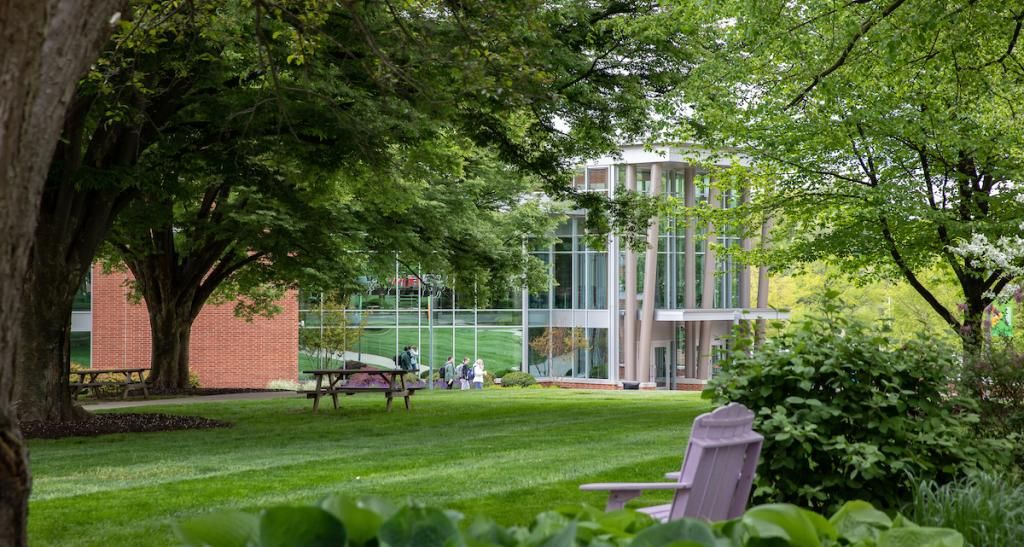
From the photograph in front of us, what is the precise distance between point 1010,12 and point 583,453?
703 centimetres

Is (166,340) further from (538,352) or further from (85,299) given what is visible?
(538,352)

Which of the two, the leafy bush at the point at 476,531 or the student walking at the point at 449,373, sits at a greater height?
the leafy bush at the point at 476,531

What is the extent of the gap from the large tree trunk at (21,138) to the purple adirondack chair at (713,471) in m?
2.78

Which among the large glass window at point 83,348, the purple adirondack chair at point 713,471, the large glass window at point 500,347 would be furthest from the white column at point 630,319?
the purple adirondack chair at point 713,471

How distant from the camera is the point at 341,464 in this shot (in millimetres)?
11891

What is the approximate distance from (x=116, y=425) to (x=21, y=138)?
14.8 m

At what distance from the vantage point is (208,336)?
40.8 m

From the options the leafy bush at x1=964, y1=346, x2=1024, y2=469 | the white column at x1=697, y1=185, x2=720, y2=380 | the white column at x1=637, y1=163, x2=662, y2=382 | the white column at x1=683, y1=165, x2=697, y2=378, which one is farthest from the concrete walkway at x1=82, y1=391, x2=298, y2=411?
the white column at x1=697, y1=185, x2=720, y2=380

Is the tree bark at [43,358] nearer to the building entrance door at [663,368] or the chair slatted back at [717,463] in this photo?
the chair slatted back at [717,463]

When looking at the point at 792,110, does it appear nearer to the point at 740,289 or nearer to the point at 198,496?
the point at 198,496

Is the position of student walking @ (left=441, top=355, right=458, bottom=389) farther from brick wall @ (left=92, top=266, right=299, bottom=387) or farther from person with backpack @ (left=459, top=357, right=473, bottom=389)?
brick wall @ (left=92, top=266, right=299, bottom=387)

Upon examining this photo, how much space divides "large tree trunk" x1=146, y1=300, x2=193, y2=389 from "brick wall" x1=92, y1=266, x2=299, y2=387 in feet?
36.7

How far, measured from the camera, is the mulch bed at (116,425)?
1609cm

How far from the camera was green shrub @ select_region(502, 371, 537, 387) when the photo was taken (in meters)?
45.1
